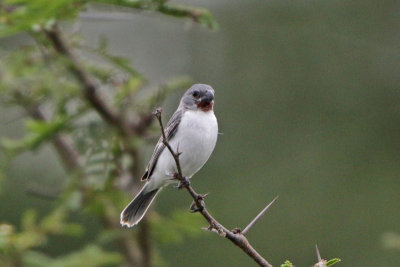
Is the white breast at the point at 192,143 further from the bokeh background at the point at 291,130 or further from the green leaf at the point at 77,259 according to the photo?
the bokeh background at the point at 291,130

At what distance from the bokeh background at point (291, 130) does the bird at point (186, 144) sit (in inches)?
145

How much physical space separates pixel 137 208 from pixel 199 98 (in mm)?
814

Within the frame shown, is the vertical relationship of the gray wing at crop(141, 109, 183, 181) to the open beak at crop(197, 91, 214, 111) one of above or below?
below

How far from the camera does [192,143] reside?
4.73 m

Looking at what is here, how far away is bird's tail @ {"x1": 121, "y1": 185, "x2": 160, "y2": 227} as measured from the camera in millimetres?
4996

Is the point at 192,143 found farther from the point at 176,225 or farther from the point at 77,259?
the point at 77,259

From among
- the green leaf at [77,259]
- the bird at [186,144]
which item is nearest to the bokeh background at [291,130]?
the green leaf at [77,259]

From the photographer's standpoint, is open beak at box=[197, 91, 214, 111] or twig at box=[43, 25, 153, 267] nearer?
open beak at box=[197, 91, 214, 111]

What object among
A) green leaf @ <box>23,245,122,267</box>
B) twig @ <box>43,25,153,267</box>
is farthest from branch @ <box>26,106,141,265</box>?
twig @ <box>43,25,153,267</box>

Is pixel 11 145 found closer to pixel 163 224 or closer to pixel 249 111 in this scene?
pixel 163 224

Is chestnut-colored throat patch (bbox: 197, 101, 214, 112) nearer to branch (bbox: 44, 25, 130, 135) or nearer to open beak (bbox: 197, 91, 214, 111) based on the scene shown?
open beak (bbox: 197, 91, 214, 111)

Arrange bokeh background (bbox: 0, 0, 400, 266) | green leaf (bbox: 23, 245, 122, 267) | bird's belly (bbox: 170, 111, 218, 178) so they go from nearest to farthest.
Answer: bird's belly (bbox: 170, 111, 218, 178) → green leaf (bbox: 23, 245, 122, 267) → bokeh background (bbox: 0, 0, 400, 266)

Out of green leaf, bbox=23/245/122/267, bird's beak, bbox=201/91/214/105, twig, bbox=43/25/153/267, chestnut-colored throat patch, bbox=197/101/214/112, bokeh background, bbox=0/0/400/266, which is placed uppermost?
bird's beak, bbox=201/91/214/105

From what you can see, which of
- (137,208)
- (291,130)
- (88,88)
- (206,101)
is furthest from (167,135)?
(291,130)
